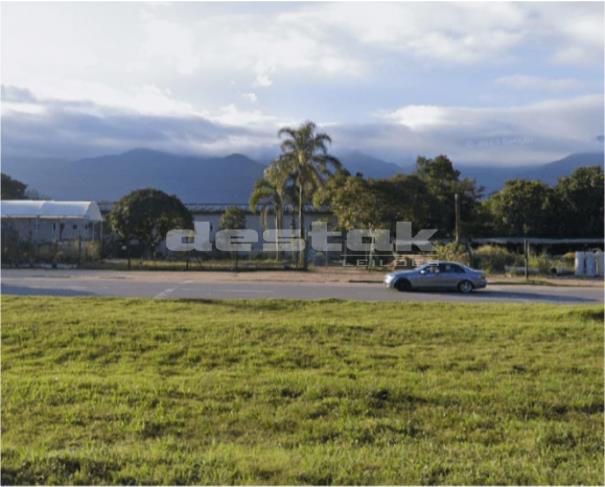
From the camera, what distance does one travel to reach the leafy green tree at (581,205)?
41344 millimetres

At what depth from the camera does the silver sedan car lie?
2044cm

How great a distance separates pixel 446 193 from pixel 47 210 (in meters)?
25.0

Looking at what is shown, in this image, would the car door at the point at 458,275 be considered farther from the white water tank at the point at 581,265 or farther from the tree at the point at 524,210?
the tree at the point at 524,210

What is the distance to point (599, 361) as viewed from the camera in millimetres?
8812

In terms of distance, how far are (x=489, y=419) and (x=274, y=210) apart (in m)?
31.4

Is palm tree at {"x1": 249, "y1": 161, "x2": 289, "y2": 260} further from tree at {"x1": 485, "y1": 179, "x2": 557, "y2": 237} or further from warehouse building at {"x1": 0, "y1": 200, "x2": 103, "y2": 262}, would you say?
tree at {"x1": 485, "y1": 179, "x2": 557, "y2": 237}

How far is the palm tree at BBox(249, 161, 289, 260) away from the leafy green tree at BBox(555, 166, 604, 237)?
62.1ft

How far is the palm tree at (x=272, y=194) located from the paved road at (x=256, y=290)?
9.46 meters

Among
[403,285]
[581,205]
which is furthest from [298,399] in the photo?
[581,205]

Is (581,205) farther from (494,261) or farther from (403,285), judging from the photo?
Answer: (403,285)

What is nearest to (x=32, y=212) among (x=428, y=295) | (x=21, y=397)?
(x=428, y=295)

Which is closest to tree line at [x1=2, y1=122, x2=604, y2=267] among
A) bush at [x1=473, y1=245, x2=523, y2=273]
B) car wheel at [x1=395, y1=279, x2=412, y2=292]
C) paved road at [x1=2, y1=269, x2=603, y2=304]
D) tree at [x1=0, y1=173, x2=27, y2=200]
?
bush at [x1=473, y1=245, x2=523, y2=273]

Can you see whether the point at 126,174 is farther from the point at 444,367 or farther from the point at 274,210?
the point at 444,367

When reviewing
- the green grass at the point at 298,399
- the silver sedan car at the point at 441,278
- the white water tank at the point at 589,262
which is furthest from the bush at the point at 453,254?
the green grass at the point at 298,399
